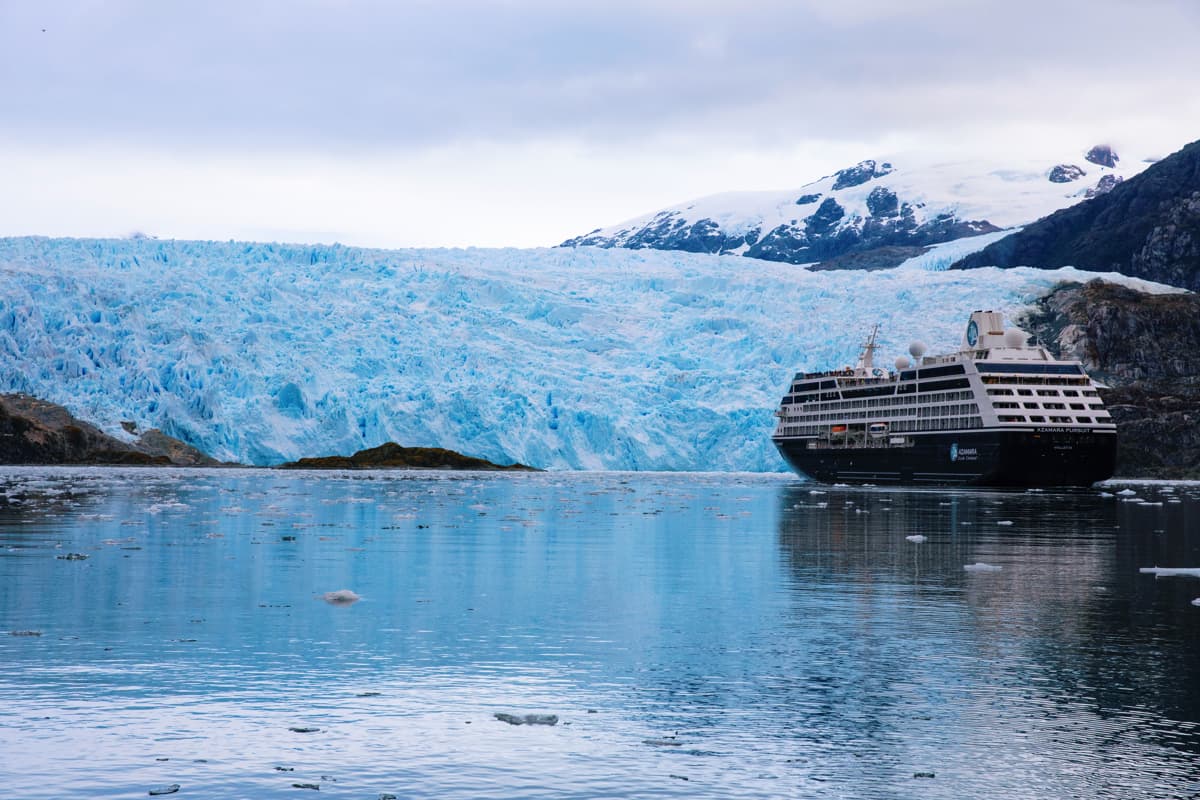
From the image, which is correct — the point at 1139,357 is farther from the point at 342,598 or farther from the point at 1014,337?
the point at 342,598

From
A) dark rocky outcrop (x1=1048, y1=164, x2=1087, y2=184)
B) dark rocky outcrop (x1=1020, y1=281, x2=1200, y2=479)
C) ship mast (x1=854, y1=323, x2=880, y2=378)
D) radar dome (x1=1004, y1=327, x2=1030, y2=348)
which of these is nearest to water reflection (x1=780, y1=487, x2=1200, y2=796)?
radar dome (x1=1004, y1=327, x2=1030, y2=348)

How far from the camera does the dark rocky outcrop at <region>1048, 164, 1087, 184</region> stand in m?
174

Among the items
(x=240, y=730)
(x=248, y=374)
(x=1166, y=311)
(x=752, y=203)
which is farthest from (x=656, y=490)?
(x=752, y=203)

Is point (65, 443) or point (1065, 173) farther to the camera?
point (1065, 173)

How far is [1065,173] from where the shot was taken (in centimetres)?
17675

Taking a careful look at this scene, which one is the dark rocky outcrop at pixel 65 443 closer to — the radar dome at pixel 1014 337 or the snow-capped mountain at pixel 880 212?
the radar dome at pixel 1014 337

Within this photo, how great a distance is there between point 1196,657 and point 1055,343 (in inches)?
3035

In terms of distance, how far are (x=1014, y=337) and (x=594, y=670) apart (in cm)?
5669

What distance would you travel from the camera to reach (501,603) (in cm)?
1381

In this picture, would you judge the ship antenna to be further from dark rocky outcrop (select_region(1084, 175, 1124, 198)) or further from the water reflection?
dark rocky outcrop (select_region(1084, 175, 1124, 198))

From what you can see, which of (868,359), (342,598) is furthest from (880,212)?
(342,598)

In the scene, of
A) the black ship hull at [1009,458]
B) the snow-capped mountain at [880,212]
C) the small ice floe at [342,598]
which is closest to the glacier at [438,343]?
the black ship hull at [1009,458]

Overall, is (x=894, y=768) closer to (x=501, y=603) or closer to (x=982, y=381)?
(x=501, y=603)

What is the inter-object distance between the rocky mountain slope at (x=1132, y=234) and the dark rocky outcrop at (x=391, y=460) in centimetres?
7032
